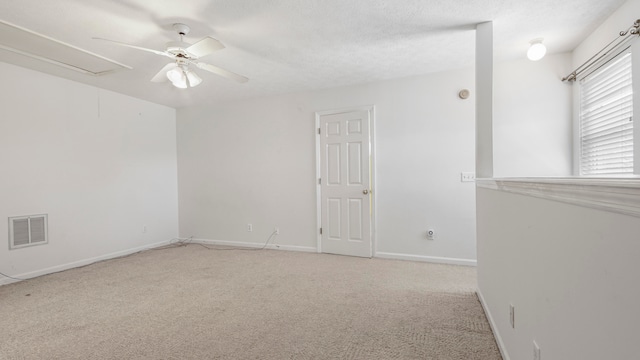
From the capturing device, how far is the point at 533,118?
3.21 meters

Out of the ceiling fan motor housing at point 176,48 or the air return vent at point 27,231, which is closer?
the ceiling fan motor housing at point 176,48

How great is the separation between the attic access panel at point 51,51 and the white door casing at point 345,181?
104 inches

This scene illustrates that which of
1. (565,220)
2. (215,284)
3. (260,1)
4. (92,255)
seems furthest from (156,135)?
(565,220)

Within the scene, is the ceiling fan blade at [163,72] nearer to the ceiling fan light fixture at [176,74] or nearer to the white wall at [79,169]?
the ceiling fan light fixture at [176,74]

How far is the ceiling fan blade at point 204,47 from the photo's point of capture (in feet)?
7.16

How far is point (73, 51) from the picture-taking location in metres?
2.84

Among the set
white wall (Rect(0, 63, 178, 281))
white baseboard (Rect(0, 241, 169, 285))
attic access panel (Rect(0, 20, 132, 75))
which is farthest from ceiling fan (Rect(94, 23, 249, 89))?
white baseboard (Rect(0, 241, 169, 285))

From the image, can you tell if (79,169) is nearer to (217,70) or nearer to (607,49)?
(217,70)

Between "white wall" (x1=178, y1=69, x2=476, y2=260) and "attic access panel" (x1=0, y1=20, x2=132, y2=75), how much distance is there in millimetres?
1869

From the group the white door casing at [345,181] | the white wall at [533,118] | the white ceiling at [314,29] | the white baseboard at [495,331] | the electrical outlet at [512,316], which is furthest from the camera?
the white door casing at [345,181]

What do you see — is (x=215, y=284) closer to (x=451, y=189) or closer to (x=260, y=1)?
(x=260, y=1)

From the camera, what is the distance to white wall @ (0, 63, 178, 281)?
3219mm

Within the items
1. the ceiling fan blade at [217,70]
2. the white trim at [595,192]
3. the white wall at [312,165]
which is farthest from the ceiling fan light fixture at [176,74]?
the white trim at [595,192]

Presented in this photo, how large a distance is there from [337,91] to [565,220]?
3593 mm
